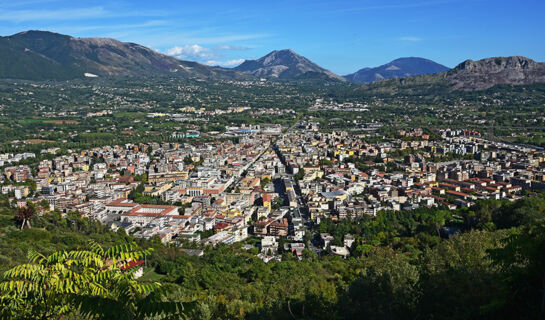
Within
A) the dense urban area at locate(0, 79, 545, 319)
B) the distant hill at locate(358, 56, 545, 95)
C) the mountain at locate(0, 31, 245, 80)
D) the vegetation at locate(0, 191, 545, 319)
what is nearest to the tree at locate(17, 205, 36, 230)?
the dense urban area at locate(0, 79, 545, 319)

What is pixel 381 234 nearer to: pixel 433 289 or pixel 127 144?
pixel 433 289

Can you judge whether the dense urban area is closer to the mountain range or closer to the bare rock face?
the bare rock face

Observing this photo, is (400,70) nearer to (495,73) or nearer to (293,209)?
(495,73)

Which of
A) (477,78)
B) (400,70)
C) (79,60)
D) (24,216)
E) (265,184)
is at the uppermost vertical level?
(400,70)

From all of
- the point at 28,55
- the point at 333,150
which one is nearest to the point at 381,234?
the point at 333,150

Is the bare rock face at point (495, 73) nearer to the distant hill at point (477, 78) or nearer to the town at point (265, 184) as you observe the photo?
the distant hill at point (477, 78)

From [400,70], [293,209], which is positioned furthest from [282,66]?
[293,209]
